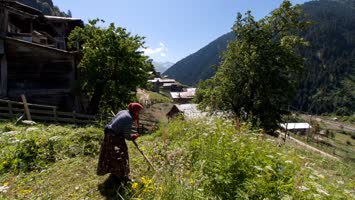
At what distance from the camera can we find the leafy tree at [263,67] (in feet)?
58.1

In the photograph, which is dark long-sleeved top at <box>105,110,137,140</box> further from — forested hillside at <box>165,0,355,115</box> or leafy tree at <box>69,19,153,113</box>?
forested hillside at <box>165,0,355,115</box>

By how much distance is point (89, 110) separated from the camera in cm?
1883

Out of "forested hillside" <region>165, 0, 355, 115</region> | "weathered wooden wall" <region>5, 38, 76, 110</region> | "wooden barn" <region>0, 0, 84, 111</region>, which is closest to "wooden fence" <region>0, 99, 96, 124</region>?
"wooden barn" <region>0, 0, 84, 111</region>

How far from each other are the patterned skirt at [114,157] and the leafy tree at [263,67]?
12.2 meters

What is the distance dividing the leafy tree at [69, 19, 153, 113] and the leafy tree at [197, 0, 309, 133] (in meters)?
6.48

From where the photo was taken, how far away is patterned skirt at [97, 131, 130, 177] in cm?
547

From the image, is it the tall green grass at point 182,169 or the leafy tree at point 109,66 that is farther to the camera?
the leafy tree at point 109,66

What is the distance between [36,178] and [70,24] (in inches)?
858

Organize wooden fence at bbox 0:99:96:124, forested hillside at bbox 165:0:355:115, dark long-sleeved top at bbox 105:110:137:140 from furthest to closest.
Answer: forested hillside at bbox 165:0:355:115
wooden fence at bbox 0:99:96:124
dark long-sleeved top at bbox 105:110:137:140

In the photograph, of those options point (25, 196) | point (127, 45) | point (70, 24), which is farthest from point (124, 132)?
point (70, 24)

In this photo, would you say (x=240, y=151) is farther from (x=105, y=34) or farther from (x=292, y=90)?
(x=105, y=34)

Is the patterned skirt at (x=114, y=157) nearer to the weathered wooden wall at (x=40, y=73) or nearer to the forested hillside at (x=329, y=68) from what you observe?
the weathered wooden wall at (x=40, y=73)

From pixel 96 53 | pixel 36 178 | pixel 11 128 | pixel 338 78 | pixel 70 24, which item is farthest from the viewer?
pixel 338 78

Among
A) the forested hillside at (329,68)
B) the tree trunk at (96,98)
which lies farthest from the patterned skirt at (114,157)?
the forested hillside at (329,68)
